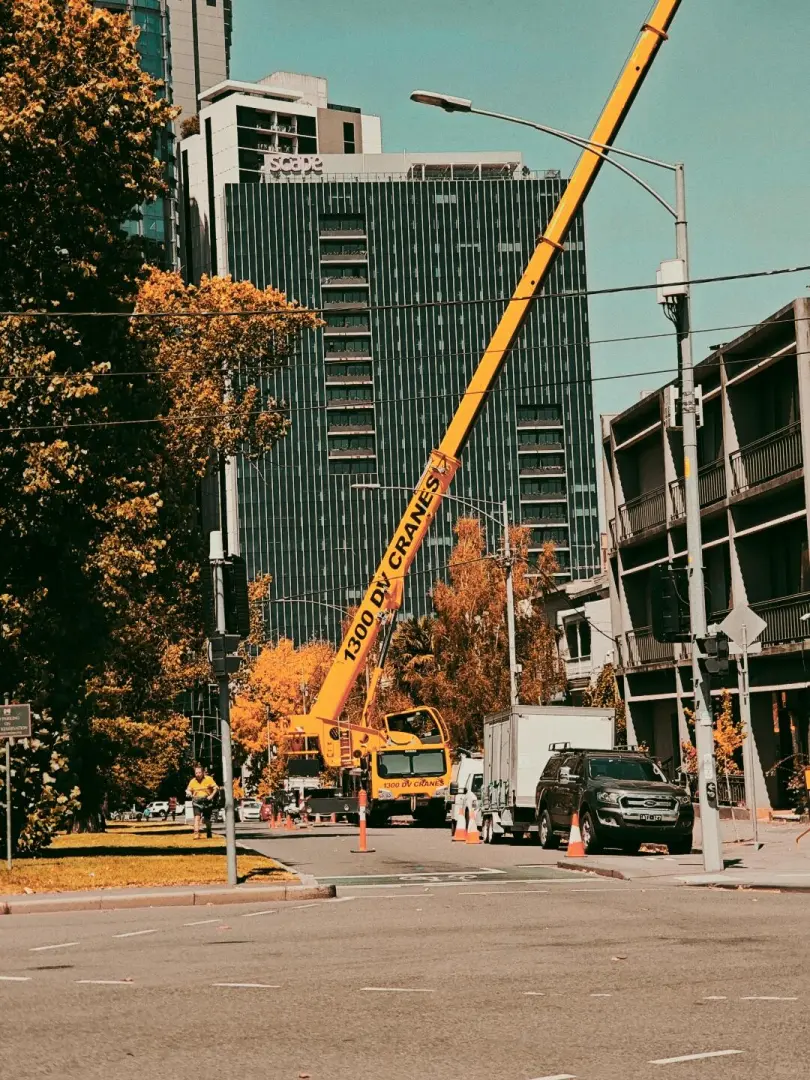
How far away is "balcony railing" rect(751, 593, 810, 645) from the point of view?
38.2 m

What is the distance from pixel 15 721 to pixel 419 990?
48.8 feet

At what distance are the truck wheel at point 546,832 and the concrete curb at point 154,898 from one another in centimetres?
1093

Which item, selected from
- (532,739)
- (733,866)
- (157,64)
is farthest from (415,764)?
(157,64)

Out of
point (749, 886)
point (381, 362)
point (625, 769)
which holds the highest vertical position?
point (381, 362)

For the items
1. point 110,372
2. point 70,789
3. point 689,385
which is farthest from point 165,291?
point 689,385

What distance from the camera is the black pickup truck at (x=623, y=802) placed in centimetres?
2767

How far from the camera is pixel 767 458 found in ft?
130

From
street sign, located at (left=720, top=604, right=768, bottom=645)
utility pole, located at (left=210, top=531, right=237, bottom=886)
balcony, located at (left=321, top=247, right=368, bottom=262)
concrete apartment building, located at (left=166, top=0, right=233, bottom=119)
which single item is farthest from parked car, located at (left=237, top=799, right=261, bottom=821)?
concrete apartment building, located at (left=166, top=0, right=233, bottom=119)

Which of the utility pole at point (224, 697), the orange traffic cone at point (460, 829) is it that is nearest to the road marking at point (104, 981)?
the utility pole at point (224, 697)

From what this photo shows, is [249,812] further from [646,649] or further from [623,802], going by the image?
[623,802]

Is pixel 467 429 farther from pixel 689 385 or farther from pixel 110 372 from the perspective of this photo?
pixel 689 385

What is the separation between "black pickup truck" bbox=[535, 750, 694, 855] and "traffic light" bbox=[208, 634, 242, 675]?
909cm

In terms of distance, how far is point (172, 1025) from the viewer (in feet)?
32.0

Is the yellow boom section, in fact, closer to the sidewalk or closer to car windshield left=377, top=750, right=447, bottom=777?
car windshield left=377, top=750, right=447, bottom=777
